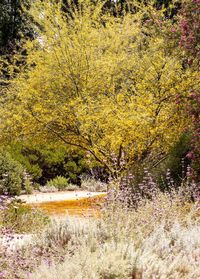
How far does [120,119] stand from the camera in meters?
10.5

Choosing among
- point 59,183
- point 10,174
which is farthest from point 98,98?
point 59,183

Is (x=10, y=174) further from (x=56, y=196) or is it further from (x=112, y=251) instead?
(x=112, y=251)

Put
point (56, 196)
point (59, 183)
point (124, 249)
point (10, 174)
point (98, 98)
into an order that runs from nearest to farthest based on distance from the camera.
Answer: point (124, 249), point (98, 98), point (10, 174), point (56, 196), point (59, 183)

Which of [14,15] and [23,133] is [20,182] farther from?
[14,15]

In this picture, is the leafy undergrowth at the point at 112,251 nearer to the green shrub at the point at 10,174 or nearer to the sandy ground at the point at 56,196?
the sandy ground at the point at 56,196

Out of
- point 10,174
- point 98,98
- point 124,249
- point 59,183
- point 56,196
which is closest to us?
point 124,249

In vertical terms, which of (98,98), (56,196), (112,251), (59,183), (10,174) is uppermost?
(98,98)

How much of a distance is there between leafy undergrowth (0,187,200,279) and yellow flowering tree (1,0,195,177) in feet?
13.0

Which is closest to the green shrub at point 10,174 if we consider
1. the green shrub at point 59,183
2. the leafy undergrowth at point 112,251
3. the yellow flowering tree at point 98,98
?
the yellow flowering tree at point 98,98

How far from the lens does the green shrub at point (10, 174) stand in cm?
1231

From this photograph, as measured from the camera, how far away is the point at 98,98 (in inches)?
458

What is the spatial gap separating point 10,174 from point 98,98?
2.87m

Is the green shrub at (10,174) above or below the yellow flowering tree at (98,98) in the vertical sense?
below

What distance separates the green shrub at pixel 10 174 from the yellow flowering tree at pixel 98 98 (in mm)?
1038
